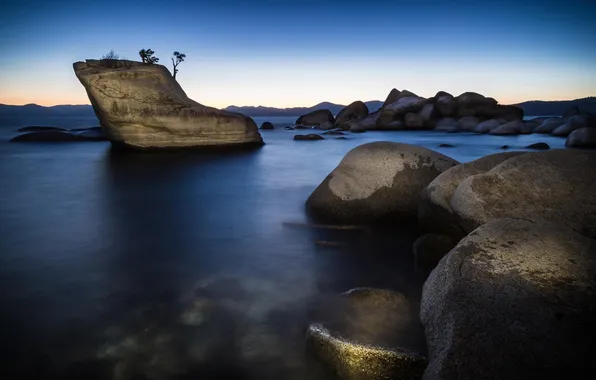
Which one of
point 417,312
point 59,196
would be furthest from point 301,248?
point 59,196

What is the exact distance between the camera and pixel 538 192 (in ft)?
11.7

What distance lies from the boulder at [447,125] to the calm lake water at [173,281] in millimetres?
40081

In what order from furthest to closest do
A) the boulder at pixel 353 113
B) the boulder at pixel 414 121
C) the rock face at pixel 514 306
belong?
the boulder at pixel 353 113, the boulder at pixel 414 121, the rock face at pixel 514 306

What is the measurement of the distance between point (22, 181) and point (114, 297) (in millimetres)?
9779

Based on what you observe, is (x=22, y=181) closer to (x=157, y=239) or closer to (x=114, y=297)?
(x=157, y=239)

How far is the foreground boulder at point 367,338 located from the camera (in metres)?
2.14

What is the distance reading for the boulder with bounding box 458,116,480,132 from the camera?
4119 cm

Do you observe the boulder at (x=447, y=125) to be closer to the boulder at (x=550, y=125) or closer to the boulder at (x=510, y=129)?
the boulder at (x=510, y=129)

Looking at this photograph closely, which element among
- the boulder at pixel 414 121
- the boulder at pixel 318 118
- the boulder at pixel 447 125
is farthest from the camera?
the boulder at pixel 318 118

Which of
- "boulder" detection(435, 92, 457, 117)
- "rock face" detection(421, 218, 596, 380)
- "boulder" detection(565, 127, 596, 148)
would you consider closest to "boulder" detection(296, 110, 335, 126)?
"boulder" detection(435, 92, 457, 117)

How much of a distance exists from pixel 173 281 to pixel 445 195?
356 cm

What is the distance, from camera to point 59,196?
8.51 metres

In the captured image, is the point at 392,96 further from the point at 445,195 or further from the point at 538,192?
the point at 538,192

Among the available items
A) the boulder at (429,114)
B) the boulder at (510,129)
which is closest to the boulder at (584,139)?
the boulder at (510,129)
